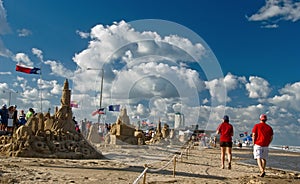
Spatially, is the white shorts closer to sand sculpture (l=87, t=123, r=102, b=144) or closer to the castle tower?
the castle tower

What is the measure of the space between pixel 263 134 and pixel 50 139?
31.3 feet

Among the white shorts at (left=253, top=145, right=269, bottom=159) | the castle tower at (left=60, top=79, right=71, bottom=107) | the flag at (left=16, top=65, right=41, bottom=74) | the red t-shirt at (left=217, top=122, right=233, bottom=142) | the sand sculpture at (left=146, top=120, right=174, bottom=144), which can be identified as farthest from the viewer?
the sand sculpture at (left=146, top=120, right=174, bottom=144)

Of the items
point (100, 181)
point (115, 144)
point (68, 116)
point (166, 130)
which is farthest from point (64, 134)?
point (166, 130)

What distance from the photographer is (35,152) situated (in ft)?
48.5

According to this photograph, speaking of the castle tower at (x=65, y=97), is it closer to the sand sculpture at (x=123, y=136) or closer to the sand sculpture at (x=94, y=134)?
the sand sculpture at (x=94, y=134)

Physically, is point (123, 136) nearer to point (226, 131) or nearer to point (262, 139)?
point (226, 131)

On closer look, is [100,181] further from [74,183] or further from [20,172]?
[20,172]

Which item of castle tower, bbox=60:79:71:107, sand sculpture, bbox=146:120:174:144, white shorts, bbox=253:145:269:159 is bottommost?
sand sculpture, bbox=146:120:174:144

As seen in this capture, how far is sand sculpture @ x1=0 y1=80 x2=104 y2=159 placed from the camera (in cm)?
1486

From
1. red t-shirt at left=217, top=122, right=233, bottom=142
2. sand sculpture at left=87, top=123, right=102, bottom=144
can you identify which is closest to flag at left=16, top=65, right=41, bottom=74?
sand sculpture at left=87, top=123, right=102, bottom=144

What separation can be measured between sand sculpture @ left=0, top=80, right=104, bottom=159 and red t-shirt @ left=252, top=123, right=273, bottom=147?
8.00m

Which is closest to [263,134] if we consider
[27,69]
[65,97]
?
[65,97]

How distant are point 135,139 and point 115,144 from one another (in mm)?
2400

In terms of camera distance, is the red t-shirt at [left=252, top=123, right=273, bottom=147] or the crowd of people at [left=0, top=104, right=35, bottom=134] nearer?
the red t-shirt at [left=252, top=123, right=273, bottom=147]
